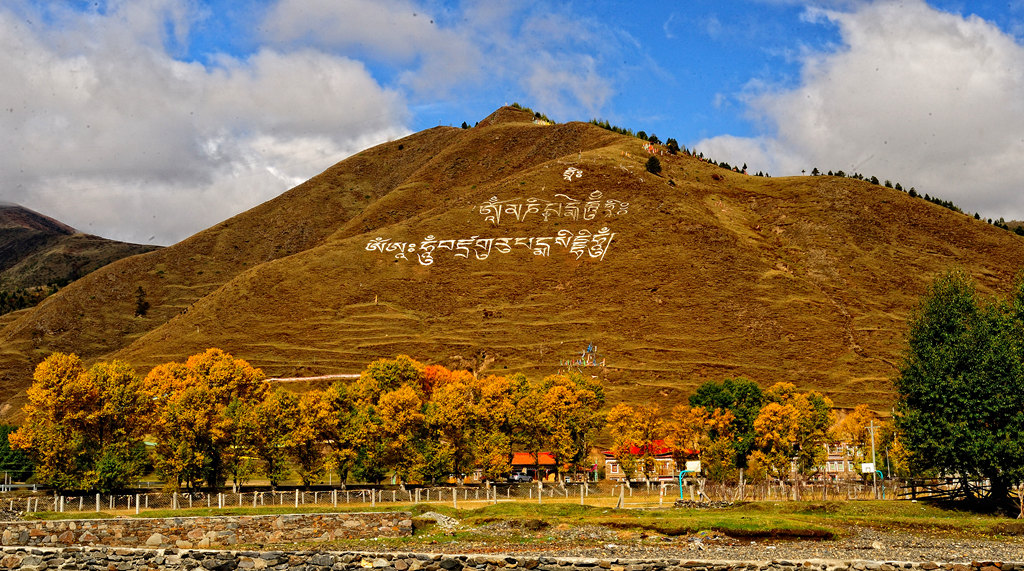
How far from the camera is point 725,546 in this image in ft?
111

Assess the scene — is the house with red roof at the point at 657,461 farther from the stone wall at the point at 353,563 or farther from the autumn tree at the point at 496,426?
the stone wall at the point at 353,563

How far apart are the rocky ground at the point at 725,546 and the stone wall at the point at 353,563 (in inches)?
88.0

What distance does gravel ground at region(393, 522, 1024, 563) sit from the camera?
3009cm

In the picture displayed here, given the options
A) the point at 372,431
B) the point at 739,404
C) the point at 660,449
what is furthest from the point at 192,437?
the point at 739,404

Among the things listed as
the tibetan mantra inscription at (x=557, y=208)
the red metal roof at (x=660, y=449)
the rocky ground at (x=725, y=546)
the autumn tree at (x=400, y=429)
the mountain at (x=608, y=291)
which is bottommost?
the rocky ground at (x=725, y=546)

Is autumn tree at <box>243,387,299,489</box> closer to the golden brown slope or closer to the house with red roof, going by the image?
the house with red roof

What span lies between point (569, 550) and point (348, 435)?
46502mm

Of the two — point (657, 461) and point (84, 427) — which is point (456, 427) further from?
point (84, 427)

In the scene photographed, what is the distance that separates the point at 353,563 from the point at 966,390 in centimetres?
3408

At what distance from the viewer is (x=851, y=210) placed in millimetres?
176875

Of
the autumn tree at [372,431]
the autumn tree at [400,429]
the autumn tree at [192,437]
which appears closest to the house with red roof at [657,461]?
the autumn tree at [400,429]

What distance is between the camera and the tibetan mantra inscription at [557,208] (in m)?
172

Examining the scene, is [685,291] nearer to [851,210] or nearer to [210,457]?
[851,210]

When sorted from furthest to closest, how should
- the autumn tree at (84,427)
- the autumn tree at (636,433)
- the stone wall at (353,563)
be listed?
1. the autumn tree at (636,433)
2. the autumn tree at (84,427)
3. the stone wall at (353,563)
